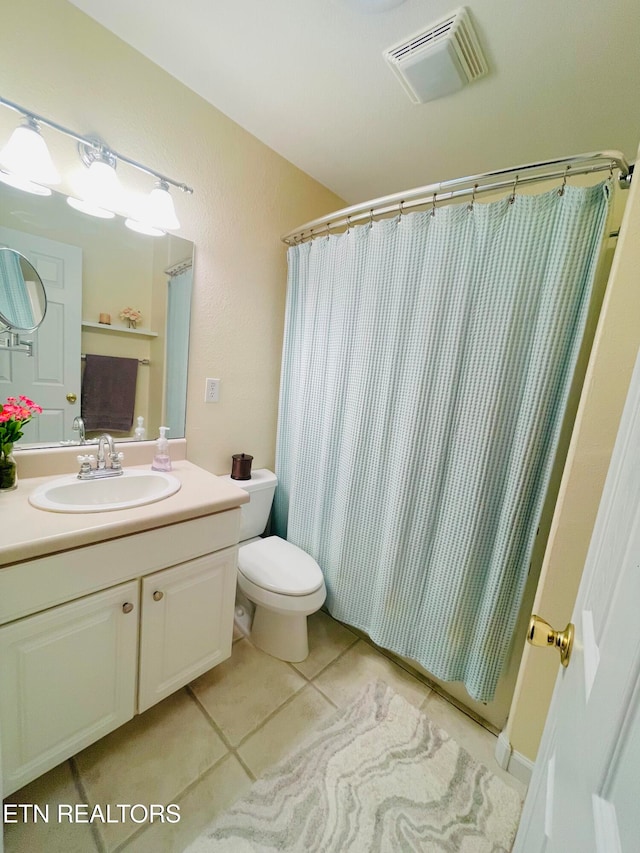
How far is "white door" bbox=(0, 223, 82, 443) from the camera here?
1.10m

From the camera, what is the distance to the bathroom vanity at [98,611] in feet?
2.64

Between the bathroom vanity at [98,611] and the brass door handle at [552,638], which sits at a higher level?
the brass door handle at [552,638]

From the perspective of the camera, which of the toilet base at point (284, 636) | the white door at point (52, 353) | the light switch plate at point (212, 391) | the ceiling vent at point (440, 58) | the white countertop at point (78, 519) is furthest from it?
the light switch plate at point (212, 391)

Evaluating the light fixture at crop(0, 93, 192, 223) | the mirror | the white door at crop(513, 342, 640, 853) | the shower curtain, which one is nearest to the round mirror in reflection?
the mirror

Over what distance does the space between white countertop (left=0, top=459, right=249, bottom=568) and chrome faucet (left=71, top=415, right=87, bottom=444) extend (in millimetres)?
171

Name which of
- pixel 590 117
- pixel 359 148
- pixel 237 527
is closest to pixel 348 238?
pixel 359 148

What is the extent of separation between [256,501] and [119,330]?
3.28ft

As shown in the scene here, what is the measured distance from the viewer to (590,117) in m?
1.22

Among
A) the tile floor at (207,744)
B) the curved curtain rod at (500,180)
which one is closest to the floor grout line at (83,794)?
the tile floor at (207,744)

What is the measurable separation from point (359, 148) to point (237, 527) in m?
1.80

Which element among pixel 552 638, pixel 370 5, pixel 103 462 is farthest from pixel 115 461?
pixel 370 5

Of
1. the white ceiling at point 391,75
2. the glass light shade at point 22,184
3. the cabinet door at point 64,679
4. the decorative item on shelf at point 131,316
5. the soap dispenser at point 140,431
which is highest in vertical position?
the white ceiling at point 391,75

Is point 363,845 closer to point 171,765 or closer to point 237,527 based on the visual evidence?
point 171,765

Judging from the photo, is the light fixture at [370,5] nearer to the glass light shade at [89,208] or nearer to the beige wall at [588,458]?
the beige wall at [588,458]
